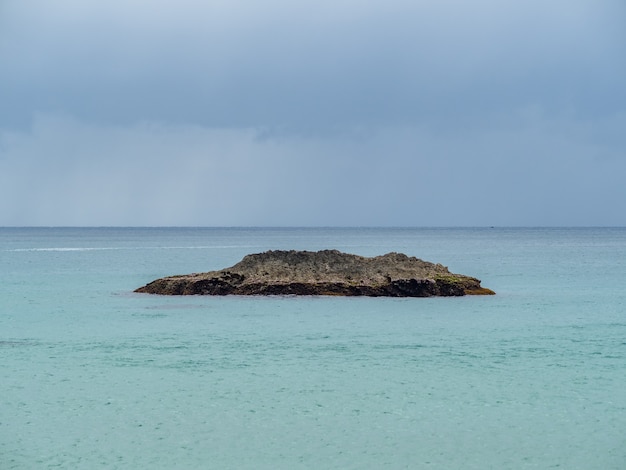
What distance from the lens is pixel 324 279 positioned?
34.4 m

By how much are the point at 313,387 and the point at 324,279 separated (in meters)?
17.9

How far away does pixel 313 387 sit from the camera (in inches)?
655

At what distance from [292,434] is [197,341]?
386 inches

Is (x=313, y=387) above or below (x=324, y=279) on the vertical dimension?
below

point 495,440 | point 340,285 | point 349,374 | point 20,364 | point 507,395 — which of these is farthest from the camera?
point 340,285

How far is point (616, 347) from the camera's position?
21953mm

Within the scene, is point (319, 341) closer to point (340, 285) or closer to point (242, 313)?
point (242, 313)

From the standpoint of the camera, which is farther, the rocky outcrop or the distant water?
the rocky outcrop

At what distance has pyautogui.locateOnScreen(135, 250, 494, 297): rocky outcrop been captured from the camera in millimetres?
33688

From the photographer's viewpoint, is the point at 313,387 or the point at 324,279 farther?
the point at 324,279

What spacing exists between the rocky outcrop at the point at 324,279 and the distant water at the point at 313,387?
9.50ft

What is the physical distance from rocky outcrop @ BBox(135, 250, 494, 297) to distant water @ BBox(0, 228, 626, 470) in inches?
114

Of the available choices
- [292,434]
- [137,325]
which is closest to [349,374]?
[292,434]

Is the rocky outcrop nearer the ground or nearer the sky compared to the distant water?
nearer the sky
